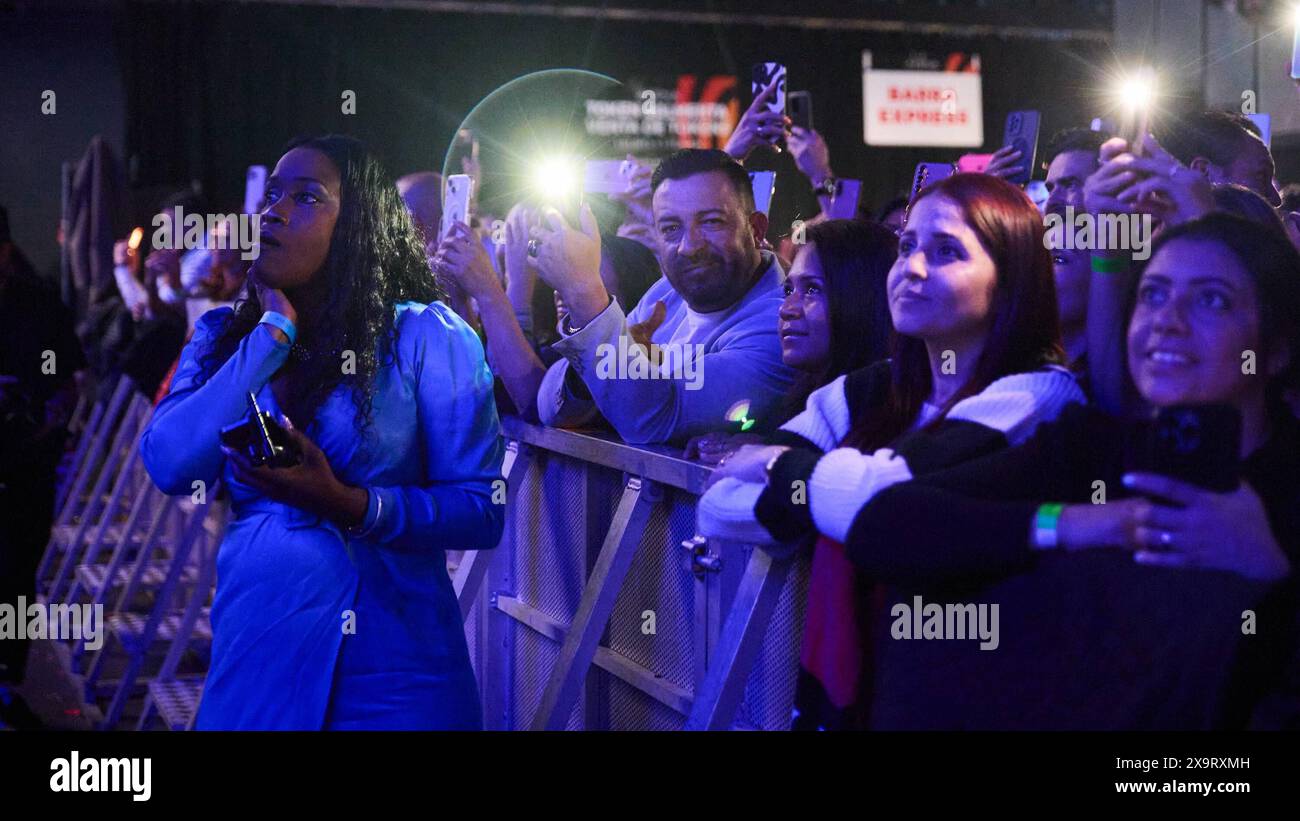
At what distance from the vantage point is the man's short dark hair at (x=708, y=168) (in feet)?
10.9

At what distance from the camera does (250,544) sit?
2363 mm

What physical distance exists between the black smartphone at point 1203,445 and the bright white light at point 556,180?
2.40 m

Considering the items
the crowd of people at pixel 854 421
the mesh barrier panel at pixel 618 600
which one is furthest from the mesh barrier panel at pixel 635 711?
the crowd of people at pixel 854 421

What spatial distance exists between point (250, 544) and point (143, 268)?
6.29 m

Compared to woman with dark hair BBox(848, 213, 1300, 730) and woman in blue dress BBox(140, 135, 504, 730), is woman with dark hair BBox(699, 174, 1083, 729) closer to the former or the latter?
woman with dark hair BBox(848, 213, 1300, 730)

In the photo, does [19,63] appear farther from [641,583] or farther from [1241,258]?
[1241,258]

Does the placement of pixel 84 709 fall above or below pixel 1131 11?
below

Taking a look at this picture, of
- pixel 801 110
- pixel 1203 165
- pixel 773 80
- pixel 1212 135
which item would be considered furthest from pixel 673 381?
pixel 801 110

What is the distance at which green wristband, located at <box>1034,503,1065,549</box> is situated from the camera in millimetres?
1670

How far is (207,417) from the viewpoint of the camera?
2.36 m

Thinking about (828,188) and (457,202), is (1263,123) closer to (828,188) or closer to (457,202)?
(828,188)

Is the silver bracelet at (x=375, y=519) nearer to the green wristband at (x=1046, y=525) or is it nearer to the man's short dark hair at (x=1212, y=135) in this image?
the green wristband at (x=1046, y=525)

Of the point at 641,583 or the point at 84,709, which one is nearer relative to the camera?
the point at 641,583
